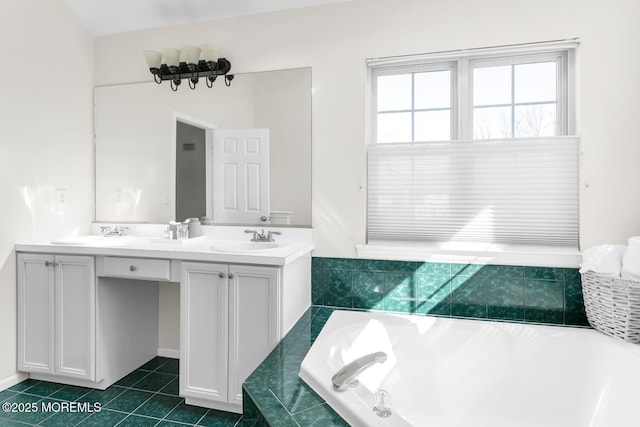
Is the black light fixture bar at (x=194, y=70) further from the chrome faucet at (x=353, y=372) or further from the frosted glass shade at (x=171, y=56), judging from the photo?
the chrome faucet at (x=353, y=372)

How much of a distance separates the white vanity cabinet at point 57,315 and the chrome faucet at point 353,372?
1.70 m

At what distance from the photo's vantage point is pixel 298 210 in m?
2.43

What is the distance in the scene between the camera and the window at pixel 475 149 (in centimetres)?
209

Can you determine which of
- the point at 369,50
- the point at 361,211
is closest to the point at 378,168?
the point at 361,211

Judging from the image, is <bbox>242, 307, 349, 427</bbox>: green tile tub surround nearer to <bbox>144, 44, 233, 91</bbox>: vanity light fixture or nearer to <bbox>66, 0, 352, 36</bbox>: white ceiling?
<bbox>144, 44, 233, 91</bbox>: vanity light fixture

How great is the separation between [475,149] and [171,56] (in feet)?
7.04

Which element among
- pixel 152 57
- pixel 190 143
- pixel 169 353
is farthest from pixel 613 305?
pixel 152 57

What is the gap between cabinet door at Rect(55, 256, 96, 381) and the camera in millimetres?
2186

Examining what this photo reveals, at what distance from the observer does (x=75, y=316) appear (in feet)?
7.25

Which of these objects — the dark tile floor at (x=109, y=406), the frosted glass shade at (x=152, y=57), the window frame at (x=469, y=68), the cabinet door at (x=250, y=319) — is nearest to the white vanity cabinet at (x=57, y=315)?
the dark tile floor at (x=109, y=406)

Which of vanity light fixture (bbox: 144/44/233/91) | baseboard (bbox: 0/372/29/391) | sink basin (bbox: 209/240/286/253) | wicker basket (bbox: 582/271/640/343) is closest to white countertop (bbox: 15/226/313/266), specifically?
sink basin (bbox: 209/240/286/253)

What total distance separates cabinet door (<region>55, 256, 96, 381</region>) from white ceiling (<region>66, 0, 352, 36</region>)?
1759 mm

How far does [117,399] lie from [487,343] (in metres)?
2.11

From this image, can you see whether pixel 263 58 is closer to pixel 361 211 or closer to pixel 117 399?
pixel 361 211
